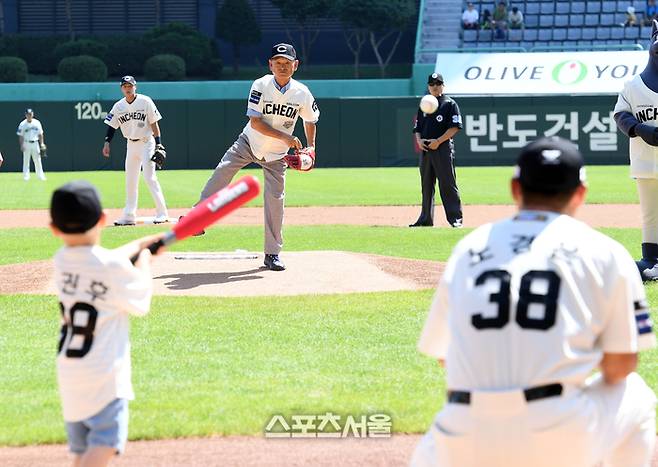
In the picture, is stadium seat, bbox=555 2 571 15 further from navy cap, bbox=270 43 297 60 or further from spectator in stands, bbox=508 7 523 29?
navy cap, bbox=270 43 297 60

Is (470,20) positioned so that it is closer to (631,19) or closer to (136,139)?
(631,19)

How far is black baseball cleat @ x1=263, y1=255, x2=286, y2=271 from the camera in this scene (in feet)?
36.8

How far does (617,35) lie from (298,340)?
34.7 meters

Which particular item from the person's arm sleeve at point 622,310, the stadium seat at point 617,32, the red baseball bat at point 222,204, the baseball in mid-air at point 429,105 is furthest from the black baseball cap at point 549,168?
the stadium seat at point 617,32

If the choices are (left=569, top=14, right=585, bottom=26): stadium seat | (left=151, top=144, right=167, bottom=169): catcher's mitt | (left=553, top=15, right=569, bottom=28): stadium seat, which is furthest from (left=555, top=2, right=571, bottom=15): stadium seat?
(left=151, top=144, right=167, bottom=169): catcher's mitt

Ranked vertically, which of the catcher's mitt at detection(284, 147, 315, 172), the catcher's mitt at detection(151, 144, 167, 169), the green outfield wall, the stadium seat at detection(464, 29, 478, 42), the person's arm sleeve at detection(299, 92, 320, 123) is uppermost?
the person's arm sleeve at detection(299, 92, 320, 123)

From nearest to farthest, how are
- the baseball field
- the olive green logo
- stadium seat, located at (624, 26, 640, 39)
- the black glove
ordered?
the baseball field → the black glove → the olive green logo → stadium seat, located at (624, 26, 640, 39)

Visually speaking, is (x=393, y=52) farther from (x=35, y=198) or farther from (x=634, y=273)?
(x=634, y=273)

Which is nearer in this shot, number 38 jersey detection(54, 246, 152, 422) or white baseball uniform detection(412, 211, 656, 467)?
white baseball uniform detection(412, 211, 656, 467)

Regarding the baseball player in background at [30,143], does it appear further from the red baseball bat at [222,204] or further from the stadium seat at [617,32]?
the red baseball bat at [222,204]

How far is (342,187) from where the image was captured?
2639cm

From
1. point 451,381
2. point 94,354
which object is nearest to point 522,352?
point 451,381

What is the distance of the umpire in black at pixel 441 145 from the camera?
16.5 metres

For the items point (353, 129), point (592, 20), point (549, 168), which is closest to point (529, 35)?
point (592, 20)
